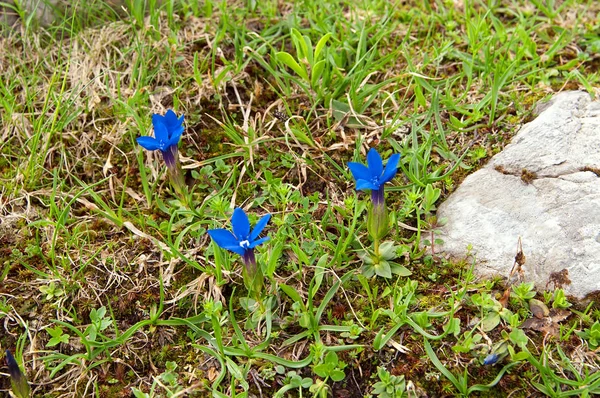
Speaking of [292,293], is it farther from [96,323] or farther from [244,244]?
[96,323]

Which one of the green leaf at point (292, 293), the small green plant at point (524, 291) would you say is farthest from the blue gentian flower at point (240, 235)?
the small green plant at point (524, 291)

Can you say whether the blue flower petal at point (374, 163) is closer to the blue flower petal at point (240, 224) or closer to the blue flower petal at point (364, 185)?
the blue flower petal at point (364, 185)

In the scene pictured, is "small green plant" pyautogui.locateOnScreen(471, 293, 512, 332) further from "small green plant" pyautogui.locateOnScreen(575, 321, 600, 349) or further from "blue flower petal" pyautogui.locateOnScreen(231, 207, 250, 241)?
"blue flower petal" pyautogui.locateOnScreen(231, 207, 250, 241)

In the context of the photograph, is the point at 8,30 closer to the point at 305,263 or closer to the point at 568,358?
the point at 305,263

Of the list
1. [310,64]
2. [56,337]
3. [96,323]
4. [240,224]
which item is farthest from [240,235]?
[310,64]

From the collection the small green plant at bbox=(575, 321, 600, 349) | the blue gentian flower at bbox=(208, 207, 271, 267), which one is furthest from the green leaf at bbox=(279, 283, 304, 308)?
the small green plant at bbox=(575, 321, 600, 349)

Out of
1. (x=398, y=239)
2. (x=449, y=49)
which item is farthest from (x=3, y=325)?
(x=449, y=49)
